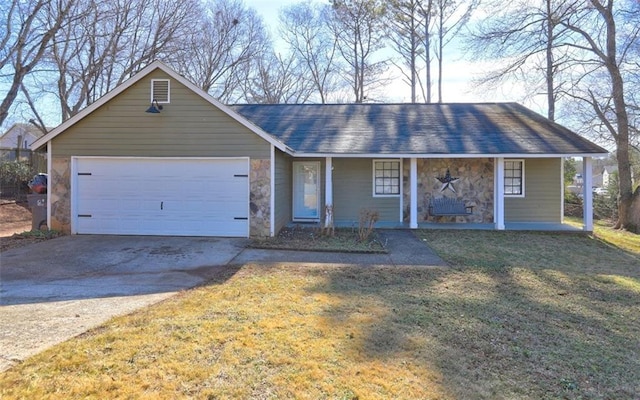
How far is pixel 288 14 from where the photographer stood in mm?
27812

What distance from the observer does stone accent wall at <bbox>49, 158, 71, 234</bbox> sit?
9898 millimetres

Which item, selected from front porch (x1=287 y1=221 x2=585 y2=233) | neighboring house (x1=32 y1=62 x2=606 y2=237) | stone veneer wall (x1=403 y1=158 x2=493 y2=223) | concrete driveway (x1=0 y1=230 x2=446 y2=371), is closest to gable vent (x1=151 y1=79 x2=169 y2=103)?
neighboring house (x1=32 y1=62 x2=606 y2=237)

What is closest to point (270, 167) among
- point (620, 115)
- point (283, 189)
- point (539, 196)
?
point (283, 189)

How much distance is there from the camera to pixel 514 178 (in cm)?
1251

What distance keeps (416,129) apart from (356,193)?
2.81m

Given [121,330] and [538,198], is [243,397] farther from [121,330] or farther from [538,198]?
[538,198]

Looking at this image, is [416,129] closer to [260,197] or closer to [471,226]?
[471,226]

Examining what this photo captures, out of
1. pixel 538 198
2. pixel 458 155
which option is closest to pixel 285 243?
pixel 458 155

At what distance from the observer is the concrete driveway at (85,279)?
4.06 metres

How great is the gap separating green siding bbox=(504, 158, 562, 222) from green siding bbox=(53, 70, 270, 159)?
7946 mm

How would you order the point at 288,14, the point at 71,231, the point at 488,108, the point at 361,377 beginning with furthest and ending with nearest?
the point at 288,14, the point at 488,108, the point at 71,231, the point at 361,377

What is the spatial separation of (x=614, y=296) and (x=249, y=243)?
22.1ft

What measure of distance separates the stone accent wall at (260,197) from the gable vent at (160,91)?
8.43 ft

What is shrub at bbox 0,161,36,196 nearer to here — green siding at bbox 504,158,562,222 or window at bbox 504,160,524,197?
window at bbox 504,160,524,197
